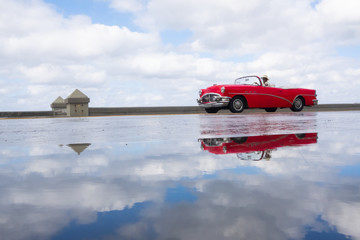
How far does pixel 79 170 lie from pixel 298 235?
1.77 meters

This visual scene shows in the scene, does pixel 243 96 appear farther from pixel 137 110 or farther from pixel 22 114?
pixel 22 114

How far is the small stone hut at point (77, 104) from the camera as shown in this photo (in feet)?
66.6

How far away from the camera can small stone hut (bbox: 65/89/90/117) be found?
20.3m

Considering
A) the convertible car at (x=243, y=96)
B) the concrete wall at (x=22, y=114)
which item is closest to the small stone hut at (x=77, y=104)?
the concrete wall at (x=22, y=114)

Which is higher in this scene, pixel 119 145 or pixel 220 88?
pixel 220 88

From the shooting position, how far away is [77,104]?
20547mm

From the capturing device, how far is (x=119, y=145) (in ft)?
13.3

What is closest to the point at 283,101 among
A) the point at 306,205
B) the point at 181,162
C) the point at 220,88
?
the point at 220,88

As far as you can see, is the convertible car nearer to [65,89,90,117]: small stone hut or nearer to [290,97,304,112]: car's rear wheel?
[290,97,304,112]: car's rear wheel

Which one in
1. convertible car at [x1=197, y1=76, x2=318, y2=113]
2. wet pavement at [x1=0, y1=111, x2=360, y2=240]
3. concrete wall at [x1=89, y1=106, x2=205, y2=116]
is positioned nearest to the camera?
wet pavement at [x1=0, y1=111, x2=360, y2=240]

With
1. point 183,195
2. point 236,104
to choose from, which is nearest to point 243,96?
point 236,104

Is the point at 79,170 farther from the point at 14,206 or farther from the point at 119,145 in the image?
the point at 119,145

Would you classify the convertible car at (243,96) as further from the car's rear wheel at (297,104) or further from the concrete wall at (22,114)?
the concrete wall at (22,114)

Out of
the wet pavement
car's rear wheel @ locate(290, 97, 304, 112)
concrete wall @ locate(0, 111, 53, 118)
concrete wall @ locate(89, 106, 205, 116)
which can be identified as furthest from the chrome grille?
concrete wall @ locate(0, 111, 53, 118)
